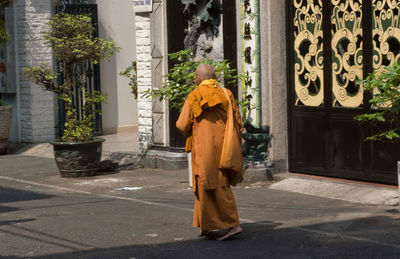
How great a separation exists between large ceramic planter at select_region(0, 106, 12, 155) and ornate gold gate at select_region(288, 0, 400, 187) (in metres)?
7.58

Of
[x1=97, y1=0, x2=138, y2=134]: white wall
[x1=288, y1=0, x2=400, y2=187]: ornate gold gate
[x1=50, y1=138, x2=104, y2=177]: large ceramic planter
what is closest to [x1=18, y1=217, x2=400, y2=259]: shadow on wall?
[x1=288, y1=0, x2=400, y2=187]: ornate gold gate

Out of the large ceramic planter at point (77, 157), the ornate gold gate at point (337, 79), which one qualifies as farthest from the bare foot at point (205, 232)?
the large ceramic planter at point (77, 157)

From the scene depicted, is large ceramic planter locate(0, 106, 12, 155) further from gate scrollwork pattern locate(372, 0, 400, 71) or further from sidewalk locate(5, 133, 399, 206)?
gate scrollwork pattern locate(372, 0, 400, 71)

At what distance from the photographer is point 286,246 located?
8.21 m

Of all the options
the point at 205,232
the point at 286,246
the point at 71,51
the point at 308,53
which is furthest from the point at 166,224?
the point at 71,51

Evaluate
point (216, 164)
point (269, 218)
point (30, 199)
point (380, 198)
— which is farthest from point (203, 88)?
point (30, 199)

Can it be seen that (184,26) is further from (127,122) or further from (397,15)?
(127,122)

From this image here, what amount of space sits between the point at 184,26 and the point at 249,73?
2.13 meters

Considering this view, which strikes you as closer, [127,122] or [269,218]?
[269,218]

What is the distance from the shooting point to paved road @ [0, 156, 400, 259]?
8.12m

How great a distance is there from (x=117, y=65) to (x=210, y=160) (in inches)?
470

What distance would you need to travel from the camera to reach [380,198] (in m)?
10.6

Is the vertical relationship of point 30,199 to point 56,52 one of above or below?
below

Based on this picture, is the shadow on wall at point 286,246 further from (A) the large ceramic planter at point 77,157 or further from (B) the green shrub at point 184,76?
(A) the large ceramic planter at point 77,157
